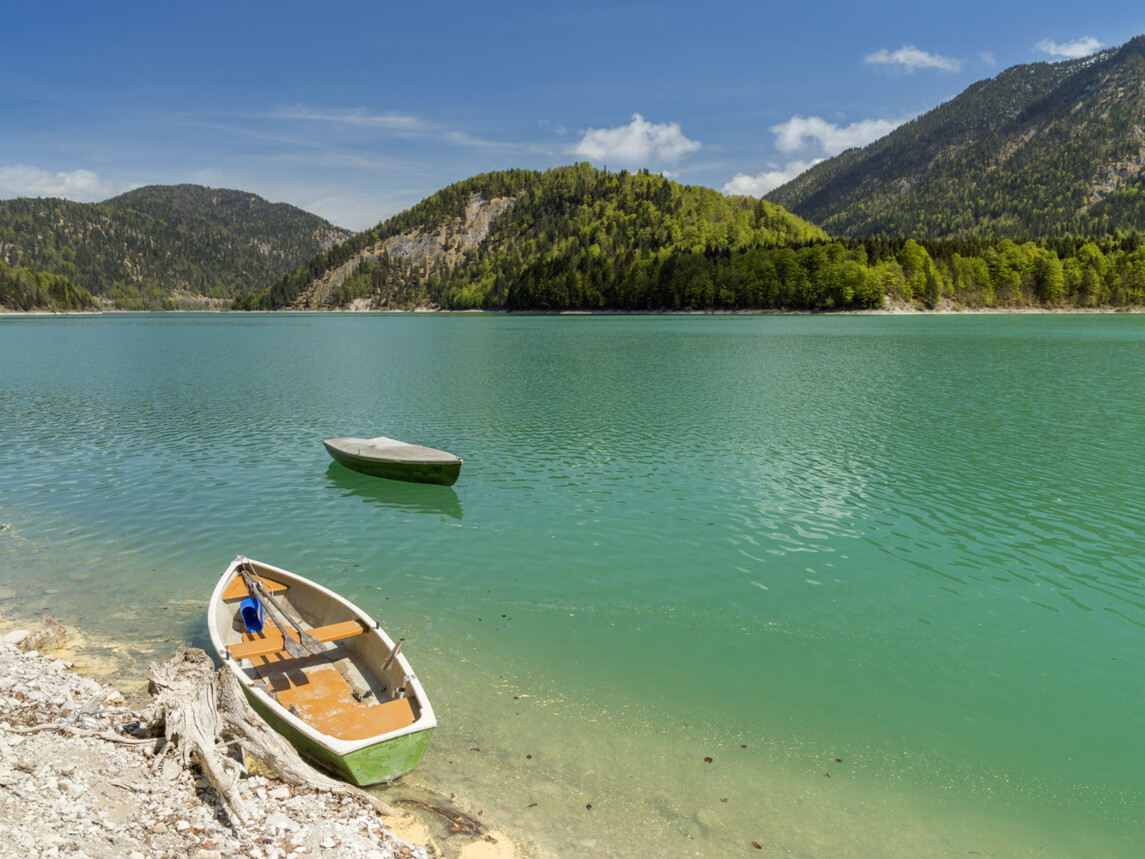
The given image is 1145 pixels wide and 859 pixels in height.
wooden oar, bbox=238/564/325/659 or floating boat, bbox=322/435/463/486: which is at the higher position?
floating boat, bbox=322/435/463/486

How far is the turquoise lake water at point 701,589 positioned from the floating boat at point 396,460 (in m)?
0.63

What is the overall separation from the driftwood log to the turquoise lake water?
4.99ft

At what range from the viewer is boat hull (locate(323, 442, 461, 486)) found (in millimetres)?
22703

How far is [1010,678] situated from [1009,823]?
3.80m

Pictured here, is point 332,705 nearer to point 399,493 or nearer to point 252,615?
point 252,615

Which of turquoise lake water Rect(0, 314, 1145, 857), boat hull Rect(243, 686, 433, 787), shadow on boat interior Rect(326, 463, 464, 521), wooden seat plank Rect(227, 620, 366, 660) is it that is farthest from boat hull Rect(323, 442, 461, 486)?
boat hull Rect(243, 686, 433, 787)

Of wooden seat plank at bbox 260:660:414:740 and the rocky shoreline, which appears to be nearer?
the rocky shoreline

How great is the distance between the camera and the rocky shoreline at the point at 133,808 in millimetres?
6070

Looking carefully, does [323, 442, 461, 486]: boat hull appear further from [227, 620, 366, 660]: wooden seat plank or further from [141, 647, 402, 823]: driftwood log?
[141, 647, 402, 823]: driftwood log

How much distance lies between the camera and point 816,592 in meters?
14.6

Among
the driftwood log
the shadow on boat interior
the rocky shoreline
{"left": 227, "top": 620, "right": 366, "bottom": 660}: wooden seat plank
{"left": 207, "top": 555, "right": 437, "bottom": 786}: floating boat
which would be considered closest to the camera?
the rocky shoreline

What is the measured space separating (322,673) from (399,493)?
12629 mm

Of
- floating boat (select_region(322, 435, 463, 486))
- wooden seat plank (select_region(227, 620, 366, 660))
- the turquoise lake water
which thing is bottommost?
the turquoise lake water

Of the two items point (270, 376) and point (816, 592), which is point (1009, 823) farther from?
point (270, 376)
